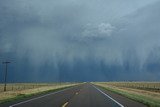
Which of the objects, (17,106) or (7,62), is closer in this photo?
(17,106)

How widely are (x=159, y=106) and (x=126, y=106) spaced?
227 centimetres

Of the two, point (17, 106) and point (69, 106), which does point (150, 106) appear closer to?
point (69, 106)

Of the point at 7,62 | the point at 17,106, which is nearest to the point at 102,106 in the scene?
the point at 17,106

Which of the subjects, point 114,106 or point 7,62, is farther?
point 7,62

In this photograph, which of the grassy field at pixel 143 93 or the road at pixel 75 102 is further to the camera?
the grassy field at pixel 143 93

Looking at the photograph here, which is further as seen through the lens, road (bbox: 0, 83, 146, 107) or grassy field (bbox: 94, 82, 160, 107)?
grassy field (bbox: 94, 82, 160, 107)

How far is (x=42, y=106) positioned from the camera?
1866 centimetres

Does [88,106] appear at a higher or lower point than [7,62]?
lower

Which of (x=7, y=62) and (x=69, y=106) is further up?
(x=7, y=62)

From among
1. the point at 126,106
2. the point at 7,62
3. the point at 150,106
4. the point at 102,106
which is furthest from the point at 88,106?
the point at 7,62

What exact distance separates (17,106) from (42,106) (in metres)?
1.74

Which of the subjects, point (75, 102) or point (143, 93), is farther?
point (143, 93)

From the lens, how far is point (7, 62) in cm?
6950

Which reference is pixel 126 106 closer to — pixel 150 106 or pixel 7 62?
pixel 150 106
